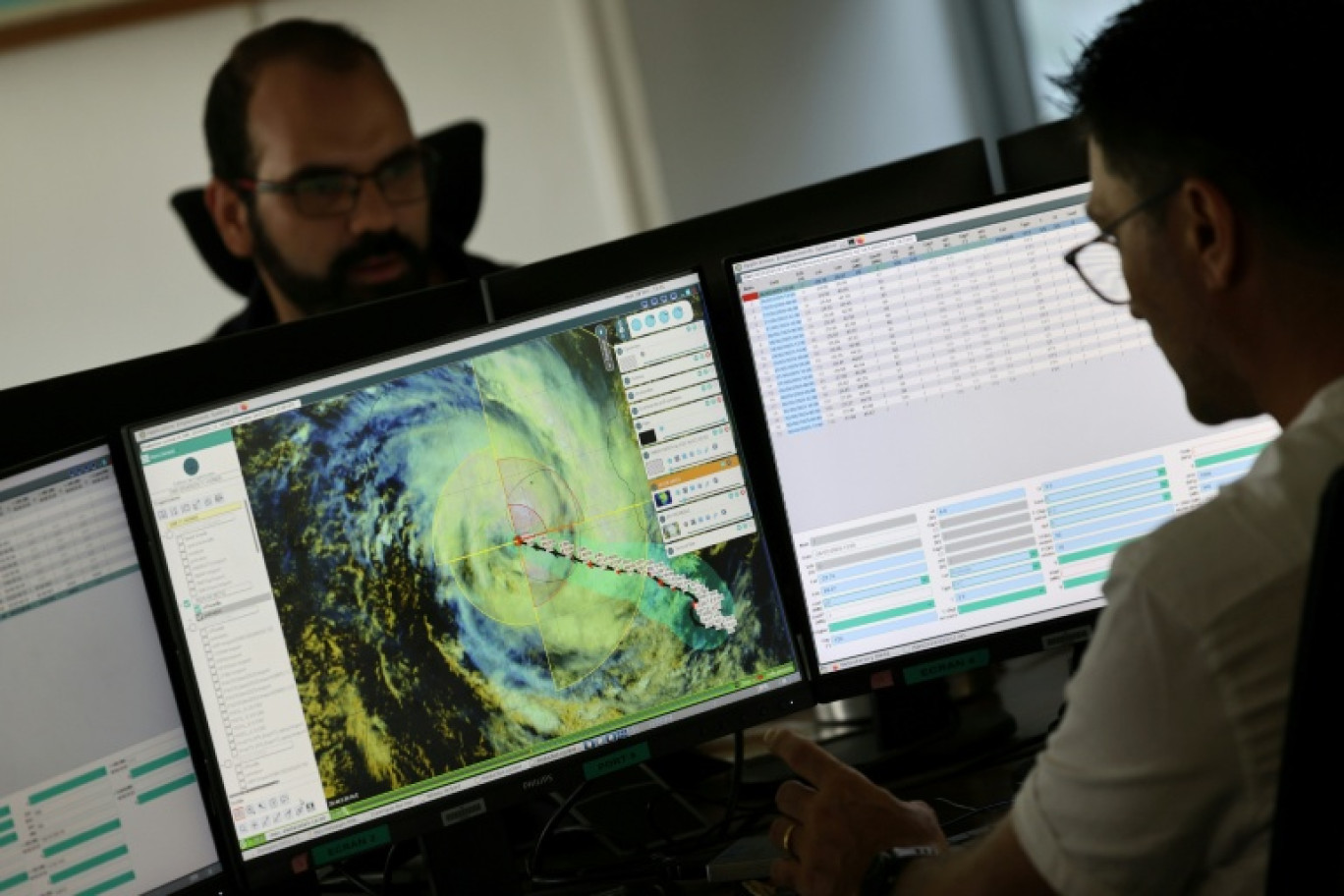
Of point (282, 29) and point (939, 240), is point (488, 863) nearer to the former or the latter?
point (939, 240)

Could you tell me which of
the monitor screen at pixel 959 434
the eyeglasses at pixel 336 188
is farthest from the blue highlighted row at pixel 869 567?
the eyeglasses at pixel 336 188

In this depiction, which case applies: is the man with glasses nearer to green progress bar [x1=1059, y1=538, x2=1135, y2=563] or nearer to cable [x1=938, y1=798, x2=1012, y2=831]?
cable [x1=938, y1=798, x2=1012, y2=831]

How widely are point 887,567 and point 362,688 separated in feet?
1.72

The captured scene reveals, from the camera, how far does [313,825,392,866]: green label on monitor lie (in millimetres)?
1396

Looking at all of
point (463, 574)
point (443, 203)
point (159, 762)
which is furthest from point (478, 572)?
point (443, 203)

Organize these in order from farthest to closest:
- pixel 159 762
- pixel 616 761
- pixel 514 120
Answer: pixel 514 120 < pixel 616 761 < pixel 159 762

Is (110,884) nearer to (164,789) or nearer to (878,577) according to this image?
(164,789)

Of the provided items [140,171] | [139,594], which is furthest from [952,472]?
[140,171]

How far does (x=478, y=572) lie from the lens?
1440 millimetres

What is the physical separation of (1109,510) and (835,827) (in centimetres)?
51

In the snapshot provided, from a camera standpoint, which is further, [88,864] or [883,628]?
[883,628]

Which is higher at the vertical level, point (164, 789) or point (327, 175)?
point (327, 175)

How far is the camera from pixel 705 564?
1.51 m

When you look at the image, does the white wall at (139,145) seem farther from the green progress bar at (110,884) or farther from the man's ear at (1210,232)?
the man's ear at (1210,232)
